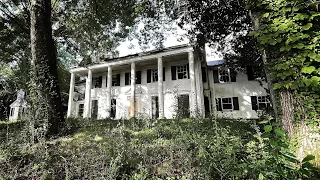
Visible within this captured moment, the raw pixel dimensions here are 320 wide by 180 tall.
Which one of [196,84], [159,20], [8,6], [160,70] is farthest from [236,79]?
[8,6]

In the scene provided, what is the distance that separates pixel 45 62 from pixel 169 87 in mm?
11705

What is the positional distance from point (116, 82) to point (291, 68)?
57.8ft

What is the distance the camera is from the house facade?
15.2 metres

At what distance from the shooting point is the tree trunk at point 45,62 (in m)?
5.21

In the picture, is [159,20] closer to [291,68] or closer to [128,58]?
[128,58]

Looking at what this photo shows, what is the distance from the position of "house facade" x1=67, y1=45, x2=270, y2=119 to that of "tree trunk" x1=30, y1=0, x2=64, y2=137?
8.95 meters

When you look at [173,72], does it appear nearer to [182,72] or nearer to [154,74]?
[182,72]

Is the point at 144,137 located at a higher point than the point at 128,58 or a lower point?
lower

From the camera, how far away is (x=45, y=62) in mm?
5473

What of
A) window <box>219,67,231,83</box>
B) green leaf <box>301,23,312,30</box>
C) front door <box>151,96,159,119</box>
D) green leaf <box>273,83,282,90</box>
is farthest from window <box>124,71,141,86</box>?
green leaf <box>301,23,312,30</box>

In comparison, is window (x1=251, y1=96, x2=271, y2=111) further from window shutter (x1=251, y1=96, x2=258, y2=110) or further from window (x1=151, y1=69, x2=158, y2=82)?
window (x1=151, y1=69, x2=158, y2=82)

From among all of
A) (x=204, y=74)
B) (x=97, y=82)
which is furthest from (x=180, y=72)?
(x=97, y=82)

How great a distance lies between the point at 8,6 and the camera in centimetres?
1305

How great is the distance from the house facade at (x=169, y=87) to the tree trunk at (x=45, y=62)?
8.95 meters
